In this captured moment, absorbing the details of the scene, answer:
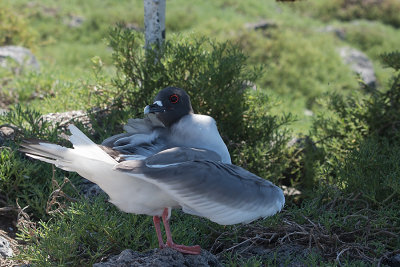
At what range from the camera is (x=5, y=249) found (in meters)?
3.24

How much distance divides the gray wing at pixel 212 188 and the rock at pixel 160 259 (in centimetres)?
29

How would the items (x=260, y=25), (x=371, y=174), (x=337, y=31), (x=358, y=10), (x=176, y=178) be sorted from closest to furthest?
(x=176, y=178), (x=371, y=174), (x=260, y=25), (x=337, y=31), (x=358, y=10)

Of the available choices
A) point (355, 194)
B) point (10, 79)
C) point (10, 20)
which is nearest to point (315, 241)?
point (355, 194)

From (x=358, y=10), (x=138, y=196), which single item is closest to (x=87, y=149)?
(x=138, y=196)

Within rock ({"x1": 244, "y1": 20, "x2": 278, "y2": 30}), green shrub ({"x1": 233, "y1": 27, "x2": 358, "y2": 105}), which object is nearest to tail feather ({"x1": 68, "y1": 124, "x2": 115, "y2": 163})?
green shrub ({"x1": 233, "y1": 27, "x2": 358, "y2": 105})

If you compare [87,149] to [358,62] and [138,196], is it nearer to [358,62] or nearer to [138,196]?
[138,196]

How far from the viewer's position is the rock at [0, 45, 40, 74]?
767cm

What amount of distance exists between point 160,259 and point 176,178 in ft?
1.58

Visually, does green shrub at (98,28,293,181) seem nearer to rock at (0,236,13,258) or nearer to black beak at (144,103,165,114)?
black beak at (144,103,165,114)

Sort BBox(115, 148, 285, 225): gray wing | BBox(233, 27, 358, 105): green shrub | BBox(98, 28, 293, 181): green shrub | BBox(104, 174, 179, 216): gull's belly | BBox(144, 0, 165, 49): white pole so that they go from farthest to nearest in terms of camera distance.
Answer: BBox(233, 27, 358, 105): green shrub < BBox(144, 0, 165, 49): white pole < BBox(98, 28, 293, 181): green shrub < BBox(104, 174, 179, 216): gull's belly < BBox(115, 148, 285, 225): gray wing

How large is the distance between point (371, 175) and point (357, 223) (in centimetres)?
66

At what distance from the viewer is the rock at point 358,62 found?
1018 cm

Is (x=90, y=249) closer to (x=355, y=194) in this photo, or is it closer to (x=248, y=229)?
(x=248, y=229)

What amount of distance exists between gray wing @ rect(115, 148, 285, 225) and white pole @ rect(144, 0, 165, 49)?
2802 millimetres
